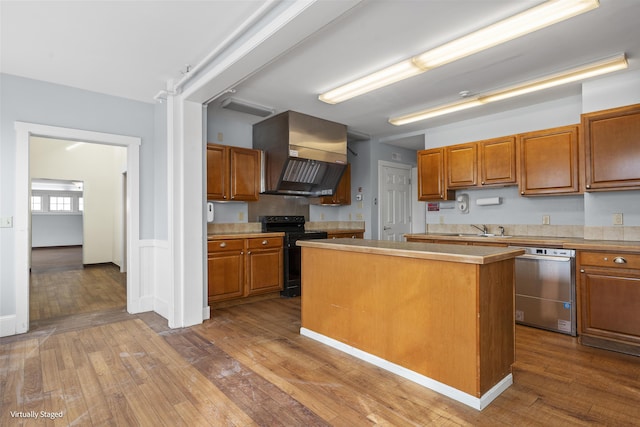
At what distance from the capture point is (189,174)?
365 centimetres

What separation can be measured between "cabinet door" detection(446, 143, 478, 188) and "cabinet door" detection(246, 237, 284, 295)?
264 centimetres

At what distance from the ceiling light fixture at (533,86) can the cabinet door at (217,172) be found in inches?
100

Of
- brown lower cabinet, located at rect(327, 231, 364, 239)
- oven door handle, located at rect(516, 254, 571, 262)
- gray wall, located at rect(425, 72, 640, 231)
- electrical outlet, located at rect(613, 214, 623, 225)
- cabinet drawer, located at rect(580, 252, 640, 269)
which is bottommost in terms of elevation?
oven door handle, located at rect(516, 254, 571, 262)

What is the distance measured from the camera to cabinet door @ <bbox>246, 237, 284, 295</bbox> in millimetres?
4504

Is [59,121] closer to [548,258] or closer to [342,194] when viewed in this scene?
[342,194]

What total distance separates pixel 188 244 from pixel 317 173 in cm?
238

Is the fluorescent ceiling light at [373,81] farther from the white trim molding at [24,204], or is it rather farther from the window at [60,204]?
the window at [60,204]

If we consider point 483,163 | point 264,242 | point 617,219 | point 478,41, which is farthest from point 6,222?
point 617,219

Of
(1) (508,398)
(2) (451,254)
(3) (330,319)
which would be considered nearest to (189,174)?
(3) (330,319)

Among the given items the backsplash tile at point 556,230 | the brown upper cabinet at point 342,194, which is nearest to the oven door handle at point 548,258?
the backsplash tile at point 556,230

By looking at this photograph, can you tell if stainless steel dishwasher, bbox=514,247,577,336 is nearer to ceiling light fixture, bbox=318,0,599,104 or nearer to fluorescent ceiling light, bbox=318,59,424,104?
ceiling light fixture, bbox=318,0,599,104

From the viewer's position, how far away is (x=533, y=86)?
11.4ft

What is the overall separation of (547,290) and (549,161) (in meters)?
1.47

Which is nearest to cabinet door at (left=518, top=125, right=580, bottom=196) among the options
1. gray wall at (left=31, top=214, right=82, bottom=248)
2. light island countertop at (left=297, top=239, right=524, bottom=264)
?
light island countertop at (left=297, top=239, right=524, bottom=264)
